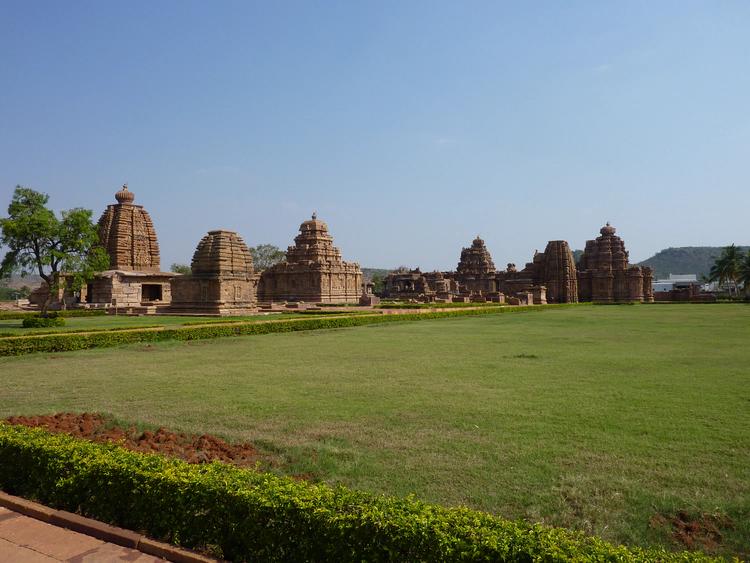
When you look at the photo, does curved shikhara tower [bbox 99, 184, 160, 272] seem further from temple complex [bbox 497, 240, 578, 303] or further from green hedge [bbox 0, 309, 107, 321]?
temple complex [bbox 497, 240, 578, 303]

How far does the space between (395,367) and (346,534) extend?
798 centimetres

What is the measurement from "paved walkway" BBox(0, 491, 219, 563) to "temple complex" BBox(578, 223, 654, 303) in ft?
194

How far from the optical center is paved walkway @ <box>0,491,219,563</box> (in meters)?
3.81

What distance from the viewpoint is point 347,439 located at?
6.25m

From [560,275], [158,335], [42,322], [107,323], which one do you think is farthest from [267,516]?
[560,275]

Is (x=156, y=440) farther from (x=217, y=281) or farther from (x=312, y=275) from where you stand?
(x=312, y=275)

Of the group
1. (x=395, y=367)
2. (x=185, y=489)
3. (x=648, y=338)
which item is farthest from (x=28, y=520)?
(x=648, y=338)

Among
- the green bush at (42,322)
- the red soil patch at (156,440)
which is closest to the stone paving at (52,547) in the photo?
the red soil patch at (156,440)

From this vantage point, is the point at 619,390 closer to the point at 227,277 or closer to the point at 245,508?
the point at 245,508

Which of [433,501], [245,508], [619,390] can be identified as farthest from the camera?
[619,390]

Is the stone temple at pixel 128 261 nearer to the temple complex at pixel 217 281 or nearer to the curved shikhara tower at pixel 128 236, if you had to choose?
the curved shikhara tower at pixel 128 236

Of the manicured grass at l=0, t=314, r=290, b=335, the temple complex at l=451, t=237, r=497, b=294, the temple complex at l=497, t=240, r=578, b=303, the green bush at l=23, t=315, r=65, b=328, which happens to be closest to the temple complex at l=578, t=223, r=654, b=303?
the temple complex at l=497, t=240, r=578, b=303

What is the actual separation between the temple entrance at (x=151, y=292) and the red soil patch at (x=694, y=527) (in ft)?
142

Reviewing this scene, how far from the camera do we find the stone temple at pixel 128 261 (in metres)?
39.7
